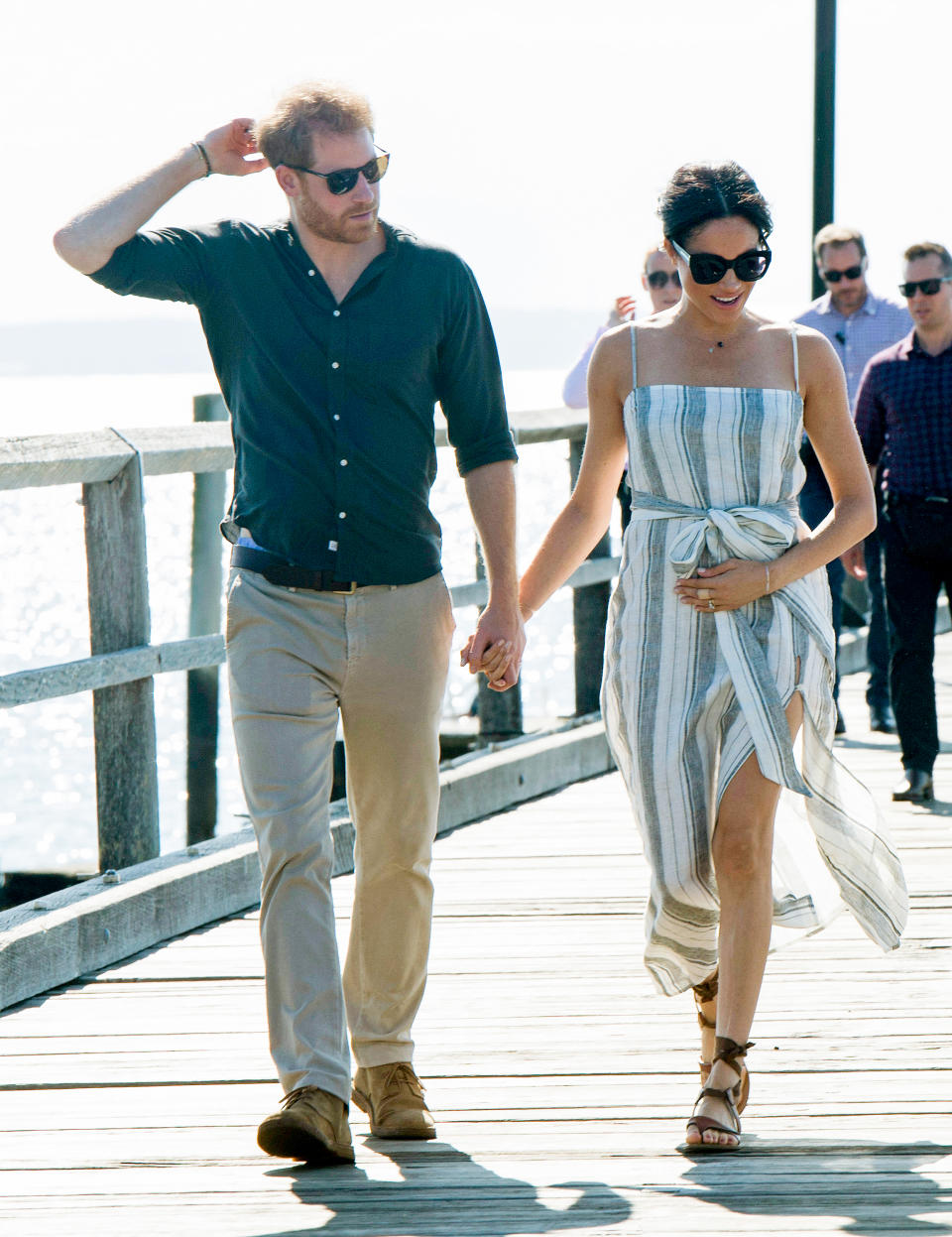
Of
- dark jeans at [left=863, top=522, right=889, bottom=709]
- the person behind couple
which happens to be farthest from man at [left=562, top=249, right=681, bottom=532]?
the person behind couple

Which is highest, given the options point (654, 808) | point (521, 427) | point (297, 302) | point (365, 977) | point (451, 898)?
point (297, 302)

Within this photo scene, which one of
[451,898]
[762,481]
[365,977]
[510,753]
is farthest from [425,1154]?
[510,753]

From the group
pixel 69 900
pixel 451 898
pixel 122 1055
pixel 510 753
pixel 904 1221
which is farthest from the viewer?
pixel 510 753

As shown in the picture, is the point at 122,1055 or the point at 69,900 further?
the point at 69,900

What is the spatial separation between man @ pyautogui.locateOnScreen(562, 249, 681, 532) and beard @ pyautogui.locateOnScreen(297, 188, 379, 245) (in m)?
2.53

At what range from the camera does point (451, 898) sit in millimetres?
5676

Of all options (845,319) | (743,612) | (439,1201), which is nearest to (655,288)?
(845,319)

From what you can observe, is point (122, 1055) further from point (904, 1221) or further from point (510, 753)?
point (510, 753)

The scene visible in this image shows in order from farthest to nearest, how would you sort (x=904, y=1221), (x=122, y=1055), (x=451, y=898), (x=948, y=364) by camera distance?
(x=948, y=364)
(x=451, y=898)
(x=122, y=1055)
(x=904, y=1221)

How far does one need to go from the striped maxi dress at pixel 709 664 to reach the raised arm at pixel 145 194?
849 mm

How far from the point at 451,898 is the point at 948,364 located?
253cm

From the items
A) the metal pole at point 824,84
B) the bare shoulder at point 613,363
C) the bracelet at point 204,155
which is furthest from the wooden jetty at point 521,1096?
the metal pole at point 824,84

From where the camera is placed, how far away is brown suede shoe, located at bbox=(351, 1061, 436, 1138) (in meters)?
3.70

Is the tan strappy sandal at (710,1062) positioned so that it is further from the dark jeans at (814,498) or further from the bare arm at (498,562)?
the dark jeans at (814,498)
